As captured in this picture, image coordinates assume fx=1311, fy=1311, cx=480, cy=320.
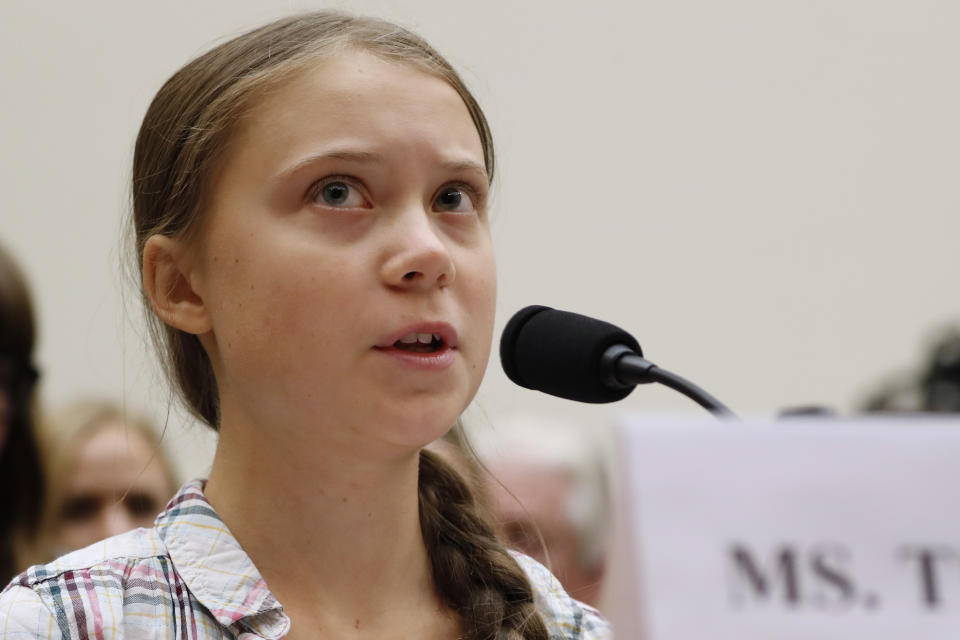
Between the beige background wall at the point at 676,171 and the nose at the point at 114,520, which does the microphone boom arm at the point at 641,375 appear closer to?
the nose at the point at 114,520

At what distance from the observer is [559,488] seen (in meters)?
2.87

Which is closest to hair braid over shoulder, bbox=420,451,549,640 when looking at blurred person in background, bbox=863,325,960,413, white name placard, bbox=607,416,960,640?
white name placard, bbox=607,416,960,640

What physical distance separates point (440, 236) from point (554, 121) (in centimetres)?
220

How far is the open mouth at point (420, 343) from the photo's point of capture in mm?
1124

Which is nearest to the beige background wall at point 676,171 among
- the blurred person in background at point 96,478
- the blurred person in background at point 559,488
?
the blurred person in background at point 559,488

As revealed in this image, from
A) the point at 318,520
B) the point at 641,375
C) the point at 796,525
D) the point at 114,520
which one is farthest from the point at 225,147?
the point at 114,520

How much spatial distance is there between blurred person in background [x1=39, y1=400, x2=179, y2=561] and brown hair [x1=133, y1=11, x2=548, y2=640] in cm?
101

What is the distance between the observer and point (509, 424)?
306 centimetres

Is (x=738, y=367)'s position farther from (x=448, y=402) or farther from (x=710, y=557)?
(x=710, y=557)

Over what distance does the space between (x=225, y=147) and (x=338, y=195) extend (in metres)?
0.14

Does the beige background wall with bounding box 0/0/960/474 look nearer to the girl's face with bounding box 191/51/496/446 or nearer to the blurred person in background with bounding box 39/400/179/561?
the blurred person in background with bounding box 39/400/179/561

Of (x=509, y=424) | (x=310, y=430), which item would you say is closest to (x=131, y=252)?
(x=310, y=430)

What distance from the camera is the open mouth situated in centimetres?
112

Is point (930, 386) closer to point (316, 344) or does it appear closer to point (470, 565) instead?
point (470, 565)
